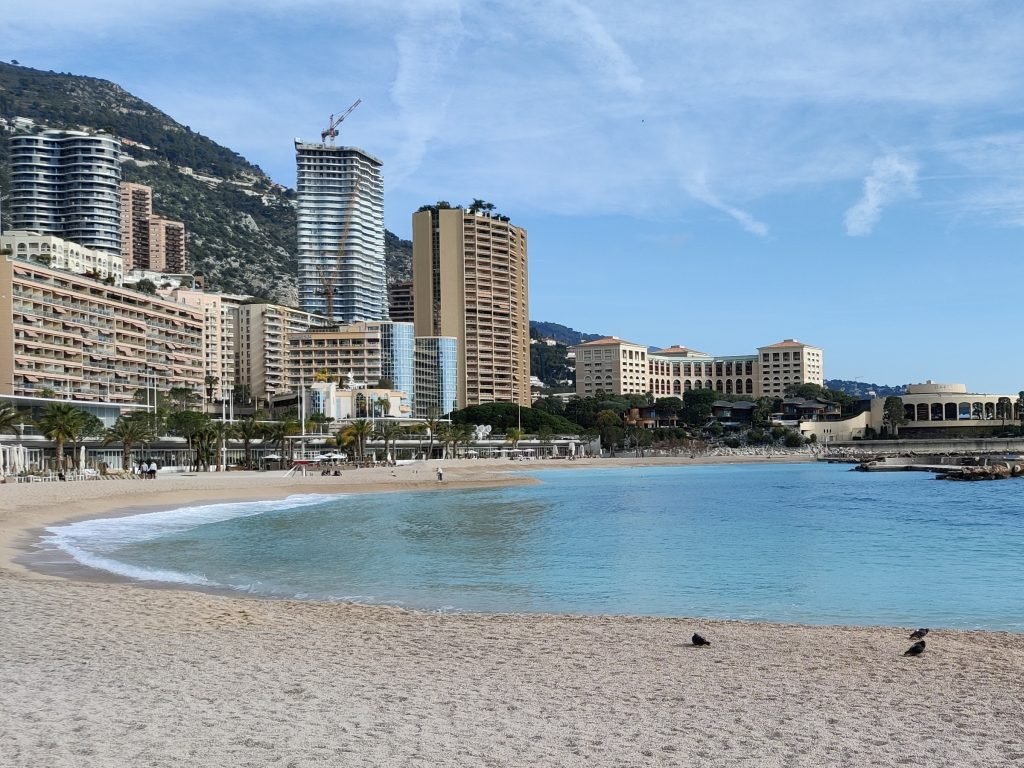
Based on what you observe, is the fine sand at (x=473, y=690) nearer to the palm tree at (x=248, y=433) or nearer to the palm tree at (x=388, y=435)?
the palm tree at (x=248, y=433)

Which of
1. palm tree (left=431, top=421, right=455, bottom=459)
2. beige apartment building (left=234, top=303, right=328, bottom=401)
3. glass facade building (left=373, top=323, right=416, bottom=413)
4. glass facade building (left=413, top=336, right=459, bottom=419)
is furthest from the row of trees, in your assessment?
beige apartment building (left=234, top=303, right=328, bottom=401)

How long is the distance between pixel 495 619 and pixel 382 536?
18.8m

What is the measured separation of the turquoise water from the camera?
19.1 meters

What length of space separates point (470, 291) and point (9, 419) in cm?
11767

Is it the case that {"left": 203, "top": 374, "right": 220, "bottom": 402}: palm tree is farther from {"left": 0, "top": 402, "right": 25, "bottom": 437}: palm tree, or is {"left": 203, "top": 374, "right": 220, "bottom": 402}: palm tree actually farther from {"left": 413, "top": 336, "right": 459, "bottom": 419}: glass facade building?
{"left": 0, "top": 402, "right": 25, "bottom": 437}: palm tree

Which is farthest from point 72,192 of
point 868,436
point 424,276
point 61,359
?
point 868,436

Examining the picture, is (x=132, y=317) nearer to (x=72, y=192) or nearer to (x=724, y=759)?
(x=72, y=192)

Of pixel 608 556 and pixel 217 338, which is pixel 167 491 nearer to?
pixel 608 556

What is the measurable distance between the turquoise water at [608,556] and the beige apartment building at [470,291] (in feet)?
410

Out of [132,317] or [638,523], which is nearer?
[638,523]

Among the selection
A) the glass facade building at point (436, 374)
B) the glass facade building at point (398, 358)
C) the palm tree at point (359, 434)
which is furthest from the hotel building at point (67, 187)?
the palm tree at point (359, 434)

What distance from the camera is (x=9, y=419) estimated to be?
62.7 metres

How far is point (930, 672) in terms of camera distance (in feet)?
38.1

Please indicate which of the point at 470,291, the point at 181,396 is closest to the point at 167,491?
the point at 181,396
